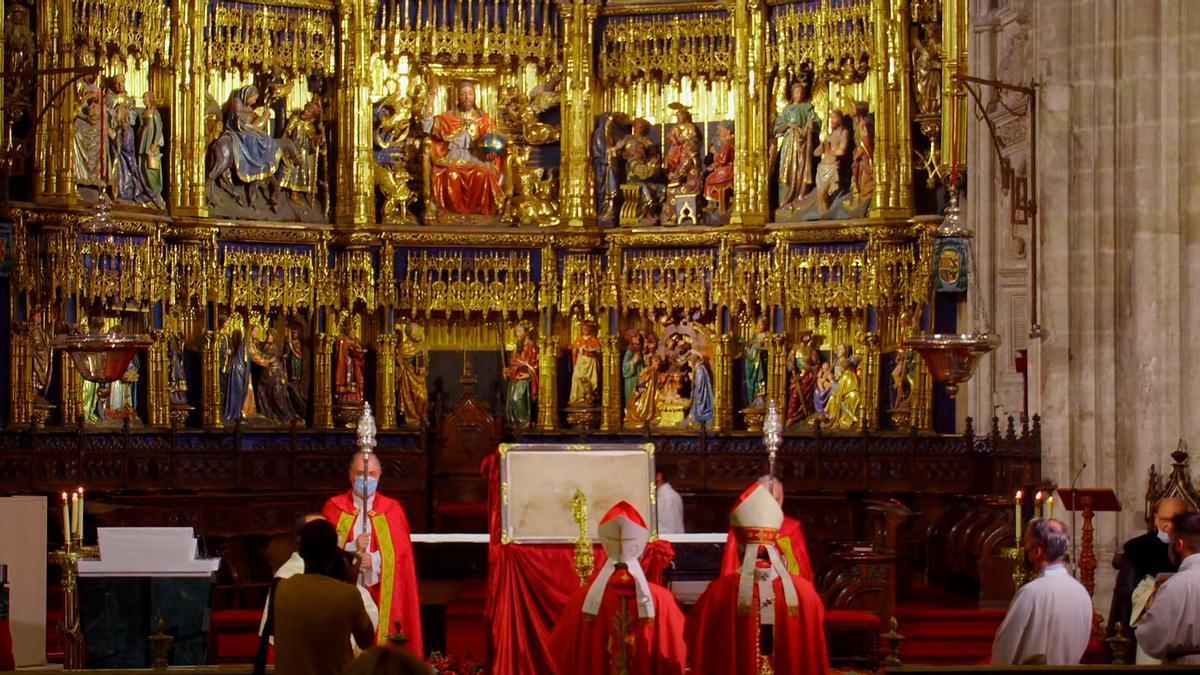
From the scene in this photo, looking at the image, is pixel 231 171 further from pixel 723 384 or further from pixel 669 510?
pixel 669 510

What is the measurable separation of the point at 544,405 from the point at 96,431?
5.35 meters

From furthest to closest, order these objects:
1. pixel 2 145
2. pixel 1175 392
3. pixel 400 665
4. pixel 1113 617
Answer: pixel 2 145 < pixel 1175 392 < pixel 1113 617 < pixel 400 665

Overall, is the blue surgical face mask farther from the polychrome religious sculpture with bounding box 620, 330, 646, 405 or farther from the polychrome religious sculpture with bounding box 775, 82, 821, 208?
the polychrome religious sculpture with bounding box 775, 82, 821, 208

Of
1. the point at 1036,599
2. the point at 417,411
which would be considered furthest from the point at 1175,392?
the point at 417,411

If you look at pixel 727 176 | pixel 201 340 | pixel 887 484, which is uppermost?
pixel 727 176

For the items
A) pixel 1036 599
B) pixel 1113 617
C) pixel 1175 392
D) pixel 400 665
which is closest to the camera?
pixel 400 665

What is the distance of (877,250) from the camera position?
2192cm

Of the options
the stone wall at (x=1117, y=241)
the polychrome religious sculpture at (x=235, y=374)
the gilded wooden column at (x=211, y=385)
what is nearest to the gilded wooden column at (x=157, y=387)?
the gilded wooden column at (x=211, y=385)

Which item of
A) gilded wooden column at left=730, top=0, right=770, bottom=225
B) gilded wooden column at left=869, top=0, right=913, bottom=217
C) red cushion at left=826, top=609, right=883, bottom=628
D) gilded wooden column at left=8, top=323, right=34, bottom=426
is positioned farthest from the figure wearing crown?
gilded wooden column at left=730, top=0, right=770, bottom=225

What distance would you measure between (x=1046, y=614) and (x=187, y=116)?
15.2 m

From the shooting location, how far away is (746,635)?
11047 mm

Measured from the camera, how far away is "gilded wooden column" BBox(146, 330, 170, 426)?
72.1 feet

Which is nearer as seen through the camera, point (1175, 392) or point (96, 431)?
point (1175, 392)

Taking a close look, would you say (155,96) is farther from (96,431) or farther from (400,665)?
(400,665)
